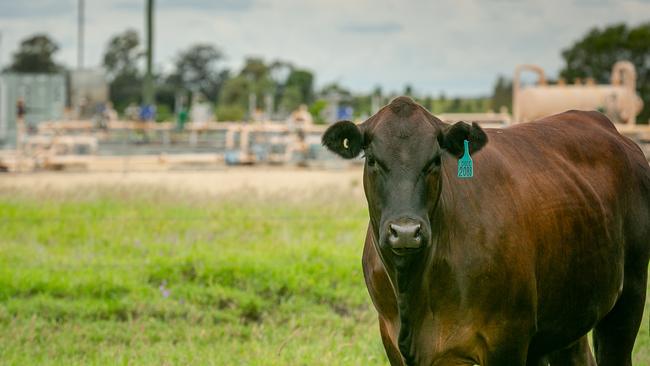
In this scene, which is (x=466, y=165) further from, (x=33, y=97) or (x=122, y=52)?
(x=122, y=52)

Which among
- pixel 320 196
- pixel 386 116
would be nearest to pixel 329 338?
pixel 386 116

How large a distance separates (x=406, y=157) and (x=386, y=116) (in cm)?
27

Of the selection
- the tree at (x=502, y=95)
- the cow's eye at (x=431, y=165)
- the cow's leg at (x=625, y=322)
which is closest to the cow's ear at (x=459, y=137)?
the cow's eye at (x=431, y=165)

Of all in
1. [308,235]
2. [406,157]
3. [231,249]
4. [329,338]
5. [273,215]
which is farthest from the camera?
[273,215]

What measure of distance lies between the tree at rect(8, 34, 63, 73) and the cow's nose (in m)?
89.4

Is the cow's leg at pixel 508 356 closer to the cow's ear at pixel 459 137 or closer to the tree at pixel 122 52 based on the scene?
the cow's ear at pixel 459 137

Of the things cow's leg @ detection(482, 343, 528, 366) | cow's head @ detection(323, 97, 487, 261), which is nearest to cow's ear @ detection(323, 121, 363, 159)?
cow's head @ detection(323, 97, 487, 261)

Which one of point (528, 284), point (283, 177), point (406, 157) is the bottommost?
point (283, 177)

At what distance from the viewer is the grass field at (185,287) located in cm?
740

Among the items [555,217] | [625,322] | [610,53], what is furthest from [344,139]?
[610,53]

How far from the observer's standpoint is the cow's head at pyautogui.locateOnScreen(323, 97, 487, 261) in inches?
170

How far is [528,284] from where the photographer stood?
4773 millimetres

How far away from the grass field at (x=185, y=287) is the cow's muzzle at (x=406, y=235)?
2778 mm

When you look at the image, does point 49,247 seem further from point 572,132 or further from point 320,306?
point 572,132
